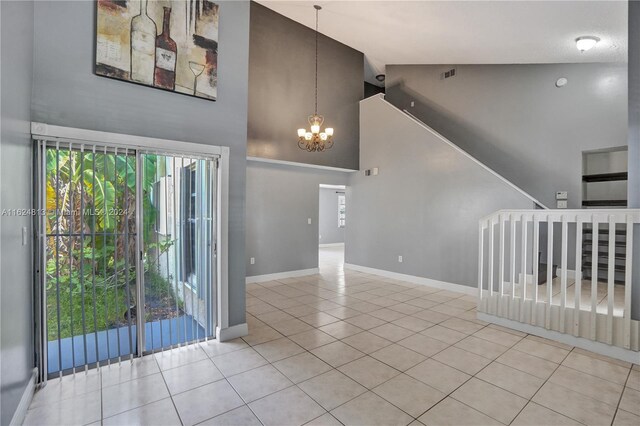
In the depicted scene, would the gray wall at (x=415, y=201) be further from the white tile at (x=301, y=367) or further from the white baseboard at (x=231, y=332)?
the white baseboard at (x=231, y=332)

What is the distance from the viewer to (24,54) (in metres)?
2.09

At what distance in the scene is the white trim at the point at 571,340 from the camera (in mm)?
2867

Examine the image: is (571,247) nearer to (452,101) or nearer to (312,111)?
(452,101)

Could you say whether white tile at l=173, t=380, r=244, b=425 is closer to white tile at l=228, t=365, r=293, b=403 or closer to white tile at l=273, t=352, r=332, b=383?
white tile at l=228, t=365, r=293, b=403

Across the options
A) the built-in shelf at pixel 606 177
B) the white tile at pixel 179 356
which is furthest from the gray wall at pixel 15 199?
the built-in shelf at pixel 606 177

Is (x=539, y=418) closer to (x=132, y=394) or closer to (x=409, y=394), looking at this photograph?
(x=409, y=394)

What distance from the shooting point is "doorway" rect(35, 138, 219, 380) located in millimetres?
2463

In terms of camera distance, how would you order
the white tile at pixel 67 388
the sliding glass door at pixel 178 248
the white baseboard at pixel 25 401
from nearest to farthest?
the white baseboard at pixel 25 401 → the white tile at pixel 67 388 → the sliding glass door at pixel 178 248

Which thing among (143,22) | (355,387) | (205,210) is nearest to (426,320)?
(355,387)

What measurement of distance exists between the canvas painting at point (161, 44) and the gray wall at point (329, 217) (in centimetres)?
956

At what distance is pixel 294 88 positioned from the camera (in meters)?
6.09

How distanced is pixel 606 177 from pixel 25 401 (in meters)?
7.93

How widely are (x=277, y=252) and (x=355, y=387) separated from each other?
13.6 feet

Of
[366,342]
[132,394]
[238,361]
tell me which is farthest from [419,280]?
[132,394]
